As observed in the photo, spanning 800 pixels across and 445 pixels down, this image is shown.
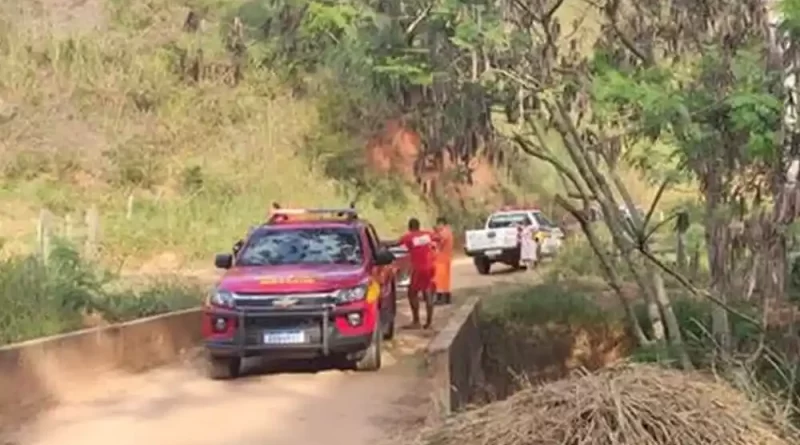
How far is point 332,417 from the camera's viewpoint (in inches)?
492

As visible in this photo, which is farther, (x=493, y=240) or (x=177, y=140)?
(x=177, y=140)

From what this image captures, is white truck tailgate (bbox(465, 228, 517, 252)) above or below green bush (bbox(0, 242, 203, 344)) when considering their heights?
below

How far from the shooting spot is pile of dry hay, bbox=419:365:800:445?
23.7 ft

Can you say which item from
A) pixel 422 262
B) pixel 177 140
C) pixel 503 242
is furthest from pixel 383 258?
pixel 177 140

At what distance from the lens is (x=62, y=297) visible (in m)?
17.9

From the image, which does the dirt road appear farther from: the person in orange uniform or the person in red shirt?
the person in orange uniform

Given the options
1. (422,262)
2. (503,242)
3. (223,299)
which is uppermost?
(223,299)

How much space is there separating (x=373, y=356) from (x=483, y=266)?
18676 millimetres

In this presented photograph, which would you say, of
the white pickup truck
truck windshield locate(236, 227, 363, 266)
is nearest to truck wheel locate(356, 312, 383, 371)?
truck windshield locate(236, 227, 363, 266)

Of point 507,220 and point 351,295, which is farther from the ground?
point 351,295

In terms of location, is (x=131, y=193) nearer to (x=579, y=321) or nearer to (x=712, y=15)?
(x=579, y=321)

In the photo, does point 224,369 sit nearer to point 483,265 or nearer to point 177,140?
point 483,265

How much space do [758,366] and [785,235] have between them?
1.41 metres

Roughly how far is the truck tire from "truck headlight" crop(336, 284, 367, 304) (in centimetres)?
1874
